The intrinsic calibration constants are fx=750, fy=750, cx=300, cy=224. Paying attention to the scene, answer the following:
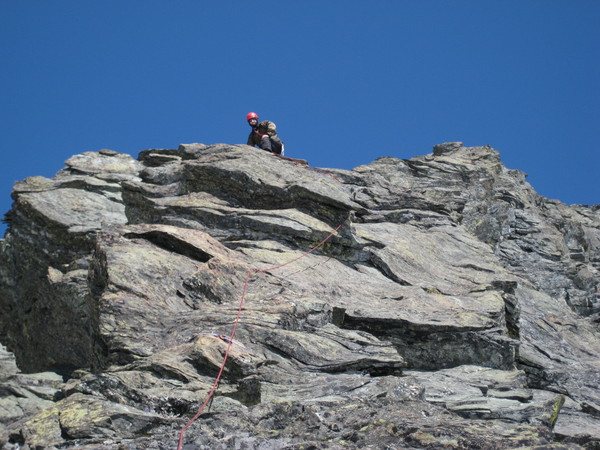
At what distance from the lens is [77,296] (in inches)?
1109

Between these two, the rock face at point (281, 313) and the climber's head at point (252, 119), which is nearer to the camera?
the rock face at point (281, 313)

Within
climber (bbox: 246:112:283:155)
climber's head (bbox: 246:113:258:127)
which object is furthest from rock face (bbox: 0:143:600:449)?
climber's head (bbox: 246:113:258:127)

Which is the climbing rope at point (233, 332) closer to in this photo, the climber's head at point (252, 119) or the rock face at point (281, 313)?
the rock face at point (281, 313)

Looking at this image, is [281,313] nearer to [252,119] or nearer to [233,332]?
[233,332]

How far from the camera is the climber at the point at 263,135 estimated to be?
35.8m

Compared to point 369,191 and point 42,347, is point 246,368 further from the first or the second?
point 369,191

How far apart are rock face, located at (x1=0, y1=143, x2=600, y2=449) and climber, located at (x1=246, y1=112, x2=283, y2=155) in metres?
2.53

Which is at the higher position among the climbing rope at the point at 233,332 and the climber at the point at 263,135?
the climber at the point at 263,135

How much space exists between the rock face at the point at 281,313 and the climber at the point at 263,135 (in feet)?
8.30

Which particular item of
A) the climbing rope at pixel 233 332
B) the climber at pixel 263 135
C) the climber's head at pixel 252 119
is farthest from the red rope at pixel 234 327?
the climber's head at pixel 252 119

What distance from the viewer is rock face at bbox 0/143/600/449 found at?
47.4 feet

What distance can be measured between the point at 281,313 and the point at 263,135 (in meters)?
17.6

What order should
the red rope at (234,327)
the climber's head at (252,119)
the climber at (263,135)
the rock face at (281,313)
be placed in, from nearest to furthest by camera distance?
the red rope at (234,327) → the rock face at (281,313) → the climber at (263,135) → the climber's head at (252,119)

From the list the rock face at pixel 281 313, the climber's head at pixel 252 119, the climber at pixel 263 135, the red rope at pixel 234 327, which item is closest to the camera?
the red rope at pixel 234 327
